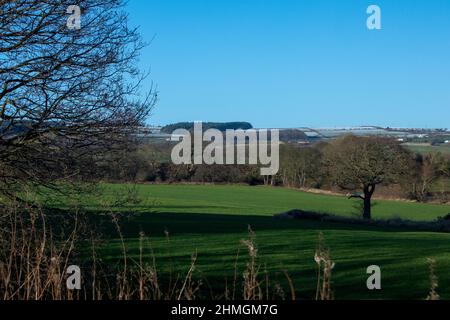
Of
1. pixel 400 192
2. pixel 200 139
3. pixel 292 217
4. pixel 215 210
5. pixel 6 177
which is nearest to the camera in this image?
pixel 6 177

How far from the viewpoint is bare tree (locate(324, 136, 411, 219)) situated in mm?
47281

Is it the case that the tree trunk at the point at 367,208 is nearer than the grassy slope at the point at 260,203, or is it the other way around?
the tree trunk at the point at 367,208

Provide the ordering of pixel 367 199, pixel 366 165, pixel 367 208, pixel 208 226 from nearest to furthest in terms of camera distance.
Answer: pixel 208 226
pixel 366 165
pixel 367 199
pixel 367 208

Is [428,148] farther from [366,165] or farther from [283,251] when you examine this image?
[283,251]

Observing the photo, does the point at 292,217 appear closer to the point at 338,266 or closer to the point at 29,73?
the point at 338,266

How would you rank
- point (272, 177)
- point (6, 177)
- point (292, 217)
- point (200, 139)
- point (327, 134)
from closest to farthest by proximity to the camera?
point (6, 177) < point (200, 139) < point (292, 217) < point (327, 134) < point (272, 177)

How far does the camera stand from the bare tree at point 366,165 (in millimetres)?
47281

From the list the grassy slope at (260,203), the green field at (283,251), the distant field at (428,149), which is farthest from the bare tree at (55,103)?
the distant field at (428,149)

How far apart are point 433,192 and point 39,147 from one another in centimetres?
5558

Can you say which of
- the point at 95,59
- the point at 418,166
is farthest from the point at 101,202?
the point at 418,166

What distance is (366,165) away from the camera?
4700cm

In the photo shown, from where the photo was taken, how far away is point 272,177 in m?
75.6

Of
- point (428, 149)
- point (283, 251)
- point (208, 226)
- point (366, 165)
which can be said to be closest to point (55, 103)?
point (283, 251)

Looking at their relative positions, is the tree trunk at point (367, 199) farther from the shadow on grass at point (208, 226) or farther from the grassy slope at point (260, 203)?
the shadow on grass at point (208, 226)
